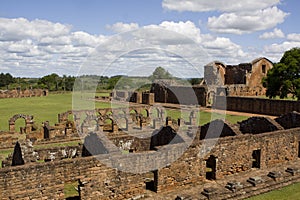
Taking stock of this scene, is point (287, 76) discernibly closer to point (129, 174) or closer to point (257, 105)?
point (257, 105)

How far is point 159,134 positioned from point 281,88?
2230 centimetres

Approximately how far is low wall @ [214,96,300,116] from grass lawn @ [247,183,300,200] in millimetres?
21854

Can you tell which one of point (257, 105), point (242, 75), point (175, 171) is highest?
point (242, 75)

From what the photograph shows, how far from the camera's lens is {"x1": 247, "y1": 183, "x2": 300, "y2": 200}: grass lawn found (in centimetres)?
966

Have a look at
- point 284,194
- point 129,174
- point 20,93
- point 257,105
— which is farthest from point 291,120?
point 20,93

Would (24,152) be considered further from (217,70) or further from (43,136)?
(217,70)

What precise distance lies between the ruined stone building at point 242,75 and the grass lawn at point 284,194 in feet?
131

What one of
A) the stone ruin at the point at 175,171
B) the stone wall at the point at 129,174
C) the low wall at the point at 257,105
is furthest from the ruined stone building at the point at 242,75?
the stone wall at the point at 129,174

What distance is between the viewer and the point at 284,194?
996 centimetres

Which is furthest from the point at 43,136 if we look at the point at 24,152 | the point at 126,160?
the point at 126,160

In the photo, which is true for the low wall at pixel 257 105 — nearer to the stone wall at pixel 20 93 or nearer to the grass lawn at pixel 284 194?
the grass lawn at pixel 284 194

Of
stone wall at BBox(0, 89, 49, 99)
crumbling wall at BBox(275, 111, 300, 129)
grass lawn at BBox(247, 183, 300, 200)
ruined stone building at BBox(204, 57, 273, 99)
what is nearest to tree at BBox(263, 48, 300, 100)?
ruined stone building at BBox(204, 57, 273, 99)

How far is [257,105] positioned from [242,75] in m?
21.4

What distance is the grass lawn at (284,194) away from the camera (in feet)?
31.7
